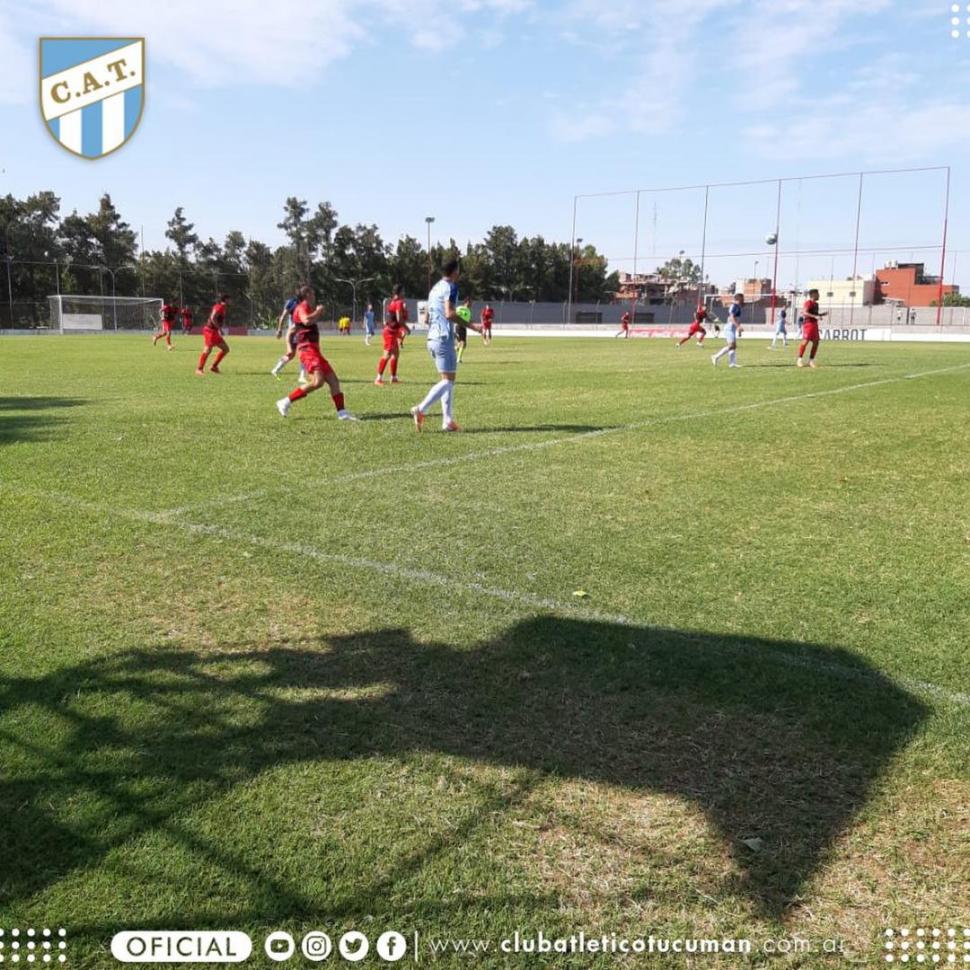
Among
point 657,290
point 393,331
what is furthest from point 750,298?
point 393,331

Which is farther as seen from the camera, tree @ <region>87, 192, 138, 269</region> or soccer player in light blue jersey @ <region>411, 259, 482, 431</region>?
tree @ <region>87, 192, 138, 269</region>

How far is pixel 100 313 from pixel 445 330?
6376cm

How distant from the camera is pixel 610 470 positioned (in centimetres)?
873

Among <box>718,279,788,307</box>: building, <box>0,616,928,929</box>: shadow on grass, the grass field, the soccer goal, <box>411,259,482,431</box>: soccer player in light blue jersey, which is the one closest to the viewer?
the grass field

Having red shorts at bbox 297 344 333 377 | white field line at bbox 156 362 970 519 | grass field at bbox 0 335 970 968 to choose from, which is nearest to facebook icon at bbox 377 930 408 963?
grass field at bbox 0 335 970 968

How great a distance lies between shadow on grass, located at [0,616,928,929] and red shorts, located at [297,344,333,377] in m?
7.73

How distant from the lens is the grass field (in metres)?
2.55

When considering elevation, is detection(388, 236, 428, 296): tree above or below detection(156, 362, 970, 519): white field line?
above

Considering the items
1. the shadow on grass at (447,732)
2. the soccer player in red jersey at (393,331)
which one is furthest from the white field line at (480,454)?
the soccer player in red jersey at (393,331)

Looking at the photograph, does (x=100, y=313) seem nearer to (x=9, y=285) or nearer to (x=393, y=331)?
(x=9, y=285)

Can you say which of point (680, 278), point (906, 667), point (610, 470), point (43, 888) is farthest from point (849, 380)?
point (680, 278)

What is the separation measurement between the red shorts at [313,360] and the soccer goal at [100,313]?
60.5 m

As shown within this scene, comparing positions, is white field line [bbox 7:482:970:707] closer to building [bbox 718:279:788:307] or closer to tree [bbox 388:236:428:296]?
building [bbox 718:279:788:307]

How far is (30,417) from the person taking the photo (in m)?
12.4
